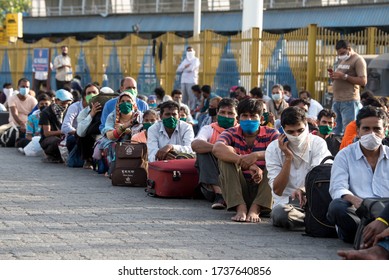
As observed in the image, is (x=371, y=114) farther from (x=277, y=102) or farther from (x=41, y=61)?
(x=41, y=61)

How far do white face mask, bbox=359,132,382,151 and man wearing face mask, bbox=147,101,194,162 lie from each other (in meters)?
4.60

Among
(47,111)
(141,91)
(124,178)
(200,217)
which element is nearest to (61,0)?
(141,91)

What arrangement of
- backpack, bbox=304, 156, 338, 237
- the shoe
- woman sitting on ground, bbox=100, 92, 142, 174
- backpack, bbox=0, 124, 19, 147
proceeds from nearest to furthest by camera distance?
backpack, bbox=304, 156, 338, 237, the shoe, woman sitting on ground, bbox=100, 92, 142, 174, backpack, bbox=0, 124, 19, 147

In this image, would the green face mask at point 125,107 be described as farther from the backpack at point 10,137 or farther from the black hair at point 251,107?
the backpack at point 10,137

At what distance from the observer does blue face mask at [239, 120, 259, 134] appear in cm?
1182

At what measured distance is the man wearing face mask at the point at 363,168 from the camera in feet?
32.3

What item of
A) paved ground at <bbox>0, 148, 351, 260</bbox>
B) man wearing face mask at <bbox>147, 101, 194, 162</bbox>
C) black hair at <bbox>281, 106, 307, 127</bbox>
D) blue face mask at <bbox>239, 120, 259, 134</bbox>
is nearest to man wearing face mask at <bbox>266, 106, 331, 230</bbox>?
black hair at <bbox>281, 106, 307, 127</bbox>

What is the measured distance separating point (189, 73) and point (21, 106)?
6.12 m

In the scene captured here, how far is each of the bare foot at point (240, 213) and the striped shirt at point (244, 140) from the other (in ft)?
2.36

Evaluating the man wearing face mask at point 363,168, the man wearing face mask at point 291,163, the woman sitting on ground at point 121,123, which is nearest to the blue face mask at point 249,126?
the man wearing face mask at point 291,163

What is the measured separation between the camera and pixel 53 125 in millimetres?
19734

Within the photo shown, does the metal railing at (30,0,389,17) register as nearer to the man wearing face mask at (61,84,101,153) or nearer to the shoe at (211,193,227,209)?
the man wearing face mask at (61,84,101,153)

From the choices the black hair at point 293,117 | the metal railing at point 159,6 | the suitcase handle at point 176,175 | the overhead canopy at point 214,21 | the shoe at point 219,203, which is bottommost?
the shoe at point 219,203

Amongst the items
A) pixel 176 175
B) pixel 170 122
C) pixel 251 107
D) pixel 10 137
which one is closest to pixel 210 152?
pixel 176 175
